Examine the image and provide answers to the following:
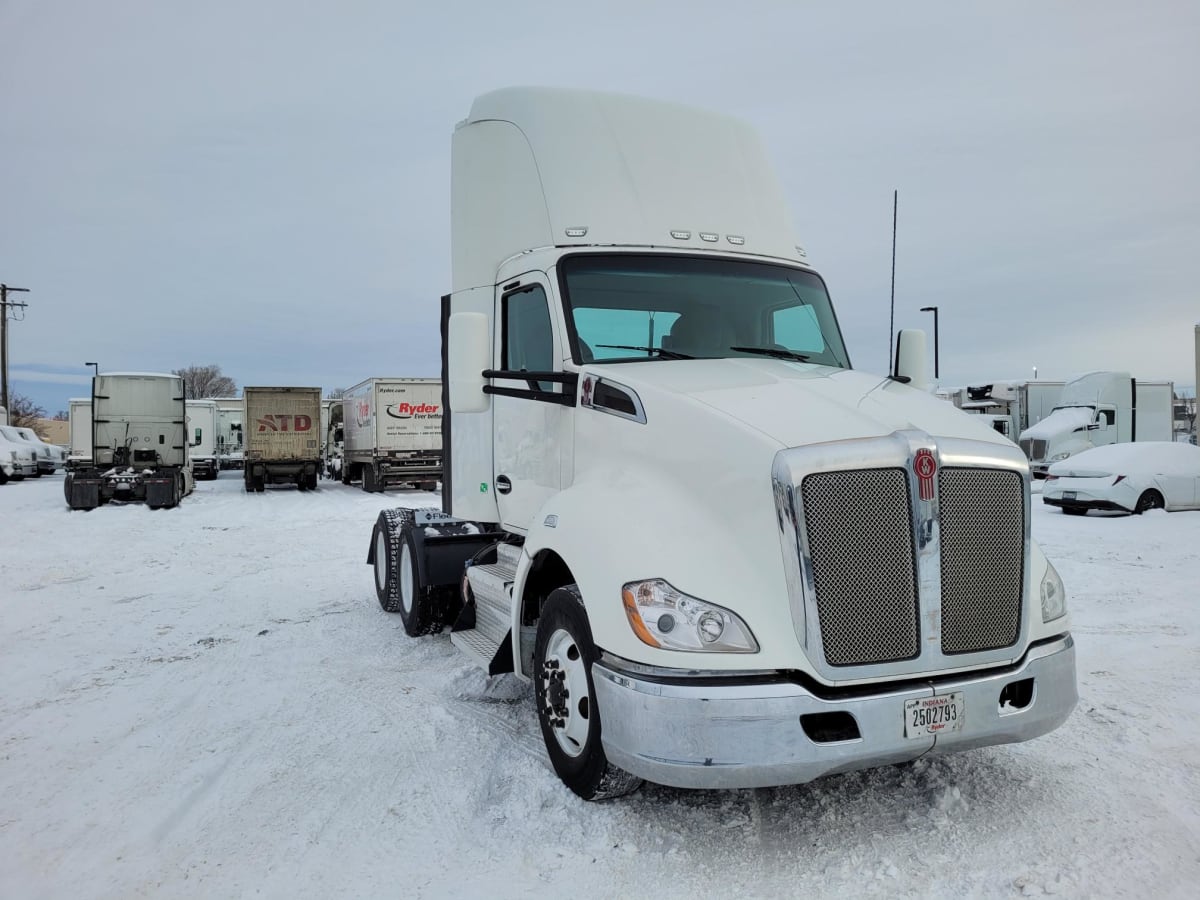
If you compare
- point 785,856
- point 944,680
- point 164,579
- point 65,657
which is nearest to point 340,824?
point 785,856

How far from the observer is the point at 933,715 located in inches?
126

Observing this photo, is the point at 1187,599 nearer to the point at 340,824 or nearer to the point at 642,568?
the point at 642,568

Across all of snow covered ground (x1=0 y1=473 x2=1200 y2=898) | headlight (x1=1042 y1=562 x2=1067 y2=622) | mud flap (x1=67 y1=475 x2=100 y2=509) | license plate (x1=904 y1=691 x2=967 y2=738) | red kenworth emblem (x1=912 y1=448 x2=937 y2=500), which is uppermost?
red kenworth emblem (x1=912 y1=448 x2=937 y2=500)

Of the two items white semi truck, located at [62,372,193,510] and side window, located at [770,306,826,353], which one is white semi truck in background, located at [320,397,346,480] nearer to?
white semi truck, located at [62,372,193,510]

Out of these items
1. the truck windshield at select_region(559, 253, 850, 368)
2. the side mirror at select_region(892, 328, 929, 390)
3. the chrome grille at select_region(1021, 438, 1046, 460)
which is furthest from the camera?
the chrome grille at select_region(1021, 438, 1046, 460)

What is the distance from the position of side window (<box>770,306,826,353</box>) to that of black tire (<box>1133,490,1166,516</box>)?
13479 mm

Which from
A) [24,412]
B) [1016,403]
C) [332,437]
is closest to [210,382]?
[24,412]

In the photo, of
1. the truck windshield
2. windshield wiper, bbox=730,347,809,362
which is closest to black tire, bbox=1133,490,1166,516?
the truck windshield

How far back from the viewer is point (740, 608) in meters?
3.22

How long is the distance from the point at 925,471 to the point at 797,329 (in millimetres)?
1901

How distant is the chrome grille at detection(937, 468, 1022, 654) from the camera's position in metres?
3.37

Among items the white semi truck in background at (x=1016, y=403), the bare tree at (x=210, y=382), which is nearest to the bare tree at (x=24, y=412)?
the bare tree at (x=210, y=382)

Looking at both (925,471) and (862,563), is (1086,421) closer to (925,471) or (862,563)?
(925,471)

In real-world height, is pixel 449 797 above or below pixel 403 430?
below
